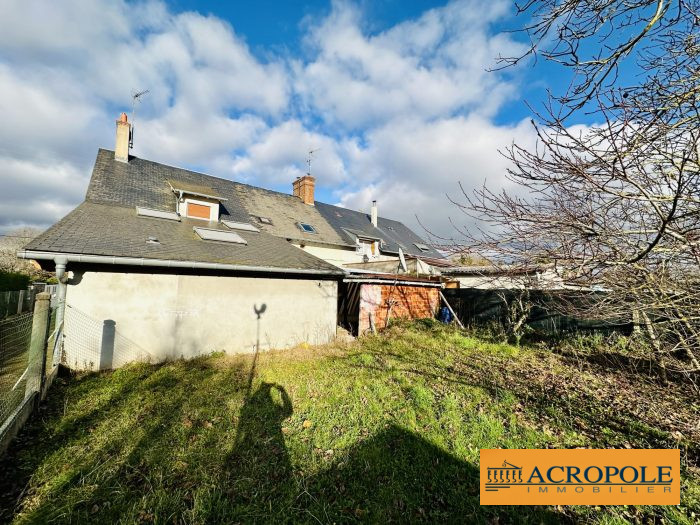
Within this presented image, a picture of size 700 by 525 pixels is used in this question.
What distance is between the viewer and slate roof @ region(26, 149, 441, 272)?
7098 mm

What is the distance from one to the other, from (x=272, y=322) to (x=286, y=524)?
6.33 metres


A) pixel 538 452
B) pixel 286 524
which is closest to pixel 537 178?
pixel 538 452

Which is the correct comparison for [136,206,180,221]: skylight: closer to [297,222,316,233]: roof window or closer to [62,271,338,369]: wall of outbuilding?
[62,271,338,369]: wall of outbuilding

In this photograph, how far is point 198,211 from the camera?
482 inches

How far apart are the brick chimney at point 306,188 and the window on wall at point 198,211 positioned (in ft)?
28.9

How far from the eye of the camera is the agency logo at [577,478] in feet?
10.6

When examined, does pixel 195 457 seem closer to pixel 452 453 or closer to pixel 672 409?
pixel 452 453

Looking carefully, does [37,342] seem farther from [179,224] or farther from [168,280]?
[179,224]

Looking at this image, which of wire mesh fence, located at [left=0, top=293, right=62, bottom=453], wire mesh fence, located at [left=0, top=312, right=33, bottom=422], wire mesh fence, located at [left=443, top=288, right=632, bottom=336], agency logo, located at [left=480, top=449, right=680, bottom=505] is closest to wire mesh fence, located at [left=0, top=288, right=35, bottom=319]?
wire mesh fence, located at [left=0, top=312, right=33, bottom=422]

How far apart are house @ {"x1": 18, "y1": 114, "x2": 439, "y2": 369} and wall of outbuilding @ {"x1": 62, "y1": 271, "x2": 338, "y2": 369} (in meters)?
0.02

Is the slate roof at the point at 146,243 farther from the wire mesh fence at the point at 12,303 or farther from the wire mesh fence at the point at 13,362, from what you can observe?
the wire mesh fence at the point at 12,303

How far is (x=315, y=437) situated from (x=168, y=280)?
5.53 m

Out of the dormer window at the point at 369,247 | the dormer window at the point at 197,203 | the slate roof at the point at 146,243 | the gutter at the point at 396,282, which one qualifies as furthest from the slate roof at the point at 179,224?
the gutter at the point at 396,282

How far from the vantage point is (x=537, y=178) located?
289 cm
